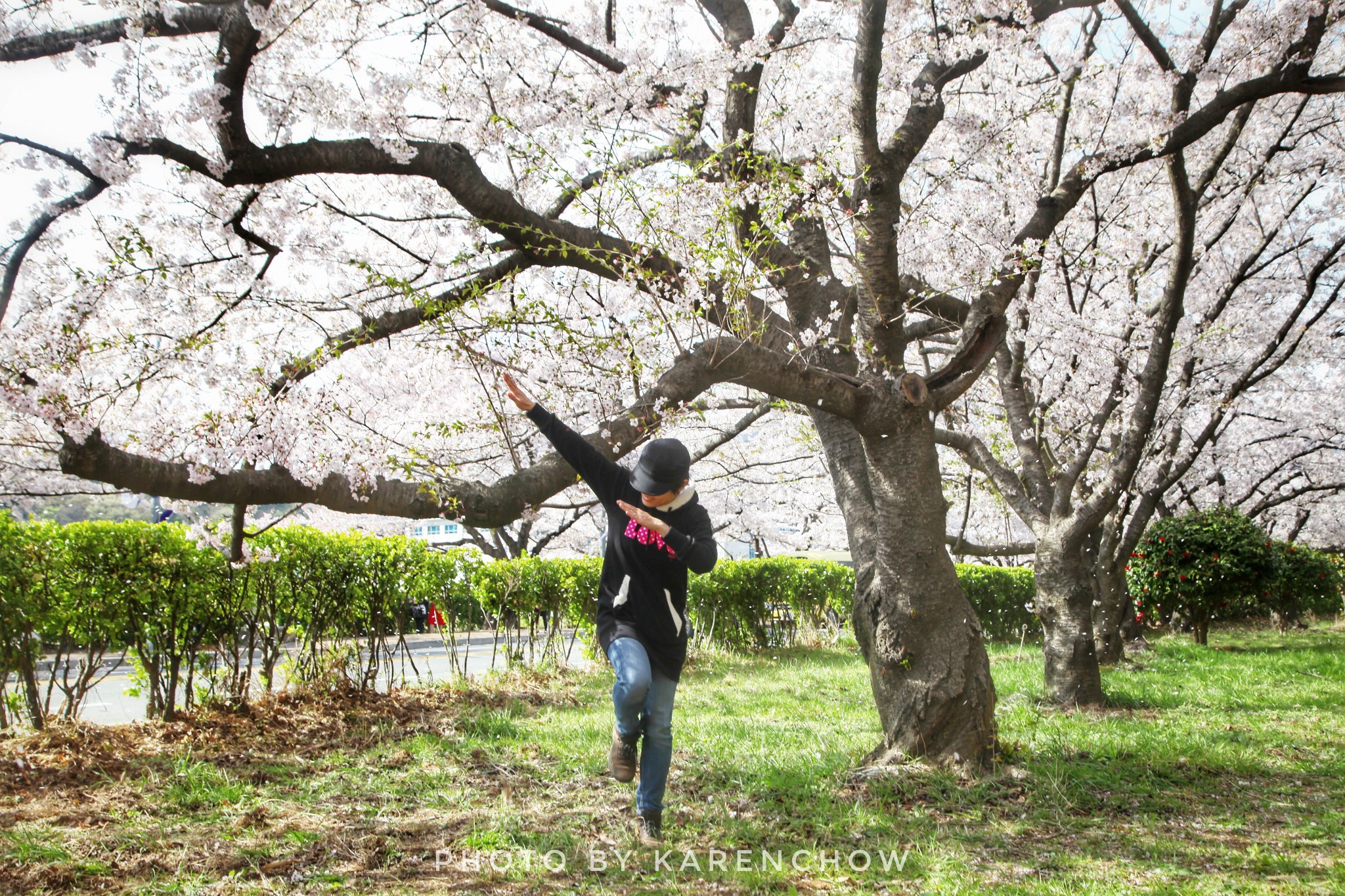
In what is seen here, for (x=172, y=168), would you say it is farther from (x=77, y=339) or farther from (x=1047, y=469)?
(x=1047, y=469)

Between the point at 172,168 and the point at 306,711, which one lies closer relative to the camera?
the point at 172,168

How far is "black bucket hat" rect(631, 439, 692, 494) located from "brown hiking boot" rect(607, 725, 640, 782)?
1.03m

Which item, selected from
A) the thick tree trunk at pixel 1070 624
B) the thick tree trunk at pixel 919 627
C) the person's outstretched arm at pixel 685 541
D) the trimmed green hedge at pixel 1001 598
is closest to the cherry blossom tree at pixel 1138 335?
the thick tree trunk at pixel 1070 624

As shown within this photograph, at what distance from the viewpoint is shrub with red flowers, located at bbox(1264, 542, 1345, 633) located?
13446 millimetres

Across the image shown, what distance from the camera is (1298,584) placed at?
13531 millimetres

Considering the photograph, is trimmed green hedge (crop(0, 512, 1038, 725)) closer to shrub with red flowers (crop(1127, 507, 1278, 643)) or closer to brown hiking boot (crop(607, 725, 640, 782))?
brown hiking boot (crop(607, 725, 640, 782))

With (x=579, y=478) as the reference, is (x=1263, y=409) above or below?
above

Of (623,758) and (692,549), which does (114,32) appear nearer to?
(692,549)

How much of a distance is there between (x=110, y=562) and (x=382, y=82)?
144 inches

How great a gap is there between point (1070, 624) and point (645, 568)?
4.74 m

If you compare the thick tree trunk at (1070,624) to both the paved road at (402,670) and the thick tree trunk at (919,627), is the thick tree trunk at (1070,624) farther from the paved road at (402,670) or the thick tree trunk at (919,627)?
the paved road at (402,670)

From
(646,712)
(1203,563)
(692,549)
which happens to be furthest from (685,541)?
(1203,563)

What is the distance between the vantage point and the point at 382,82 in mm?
5559

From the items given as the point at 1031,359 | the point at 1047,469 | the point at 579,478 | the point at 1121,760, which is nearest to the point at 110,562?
the point at 579,478
